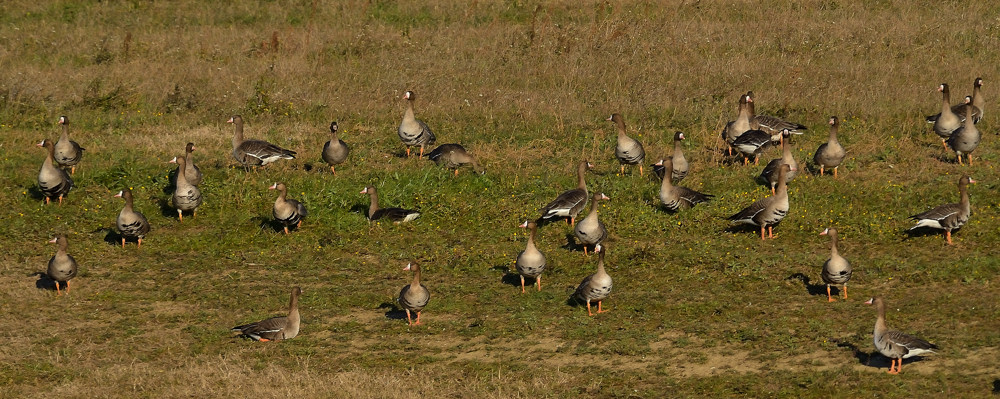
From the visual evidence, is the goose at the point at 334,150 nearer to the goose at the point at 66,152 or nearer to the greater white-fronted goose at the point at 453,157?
the greater white-fronted goose at the point at 453,157

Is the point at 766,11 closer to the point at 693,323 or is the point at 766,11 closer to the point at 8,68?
the point at 693,323

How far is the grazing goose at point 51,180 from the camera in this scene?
76.9 ft

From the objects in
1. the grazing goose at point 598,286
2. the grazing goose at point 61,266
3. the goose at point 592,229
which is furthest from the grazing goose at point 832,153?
the grazing goose at point 61,266

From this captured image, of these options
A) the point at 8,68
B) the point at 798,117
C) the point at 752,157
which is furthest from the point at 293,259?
the point at 8,68

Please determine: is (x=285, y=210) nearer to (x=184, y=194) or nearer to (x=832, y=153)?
(x=184, y=194)

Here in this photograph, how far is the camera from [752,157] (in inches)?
994

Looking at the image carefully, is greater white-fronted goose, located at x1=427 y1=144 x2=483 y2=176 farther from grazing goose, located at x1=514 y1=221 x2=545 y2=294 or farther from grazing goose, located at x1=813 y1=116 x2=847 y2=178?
grazing goose, located at x1=813 y1=116 x2=847 y2=178

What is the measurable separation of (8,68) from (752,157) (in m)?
22.4

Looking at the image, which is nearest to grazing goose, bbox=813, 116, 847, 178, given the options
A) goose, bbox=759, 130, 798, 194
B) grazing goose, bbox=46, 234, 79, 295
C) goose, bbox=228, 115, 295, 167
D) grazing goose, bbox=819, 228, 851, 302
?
goose, bbox=759, 130, 798, 194

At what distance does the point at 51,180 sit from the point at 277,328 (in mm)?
9034

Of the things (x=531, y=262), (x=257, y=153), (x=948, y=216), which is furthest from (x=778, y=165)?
(x=257, y=153)

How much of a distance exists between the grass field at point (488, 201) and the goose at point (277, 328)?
0.27 metres

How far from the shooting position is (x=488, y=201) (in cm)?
2350

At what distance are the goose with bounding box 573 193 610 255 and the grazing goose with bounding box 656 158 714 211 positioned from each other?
86.6 inches
